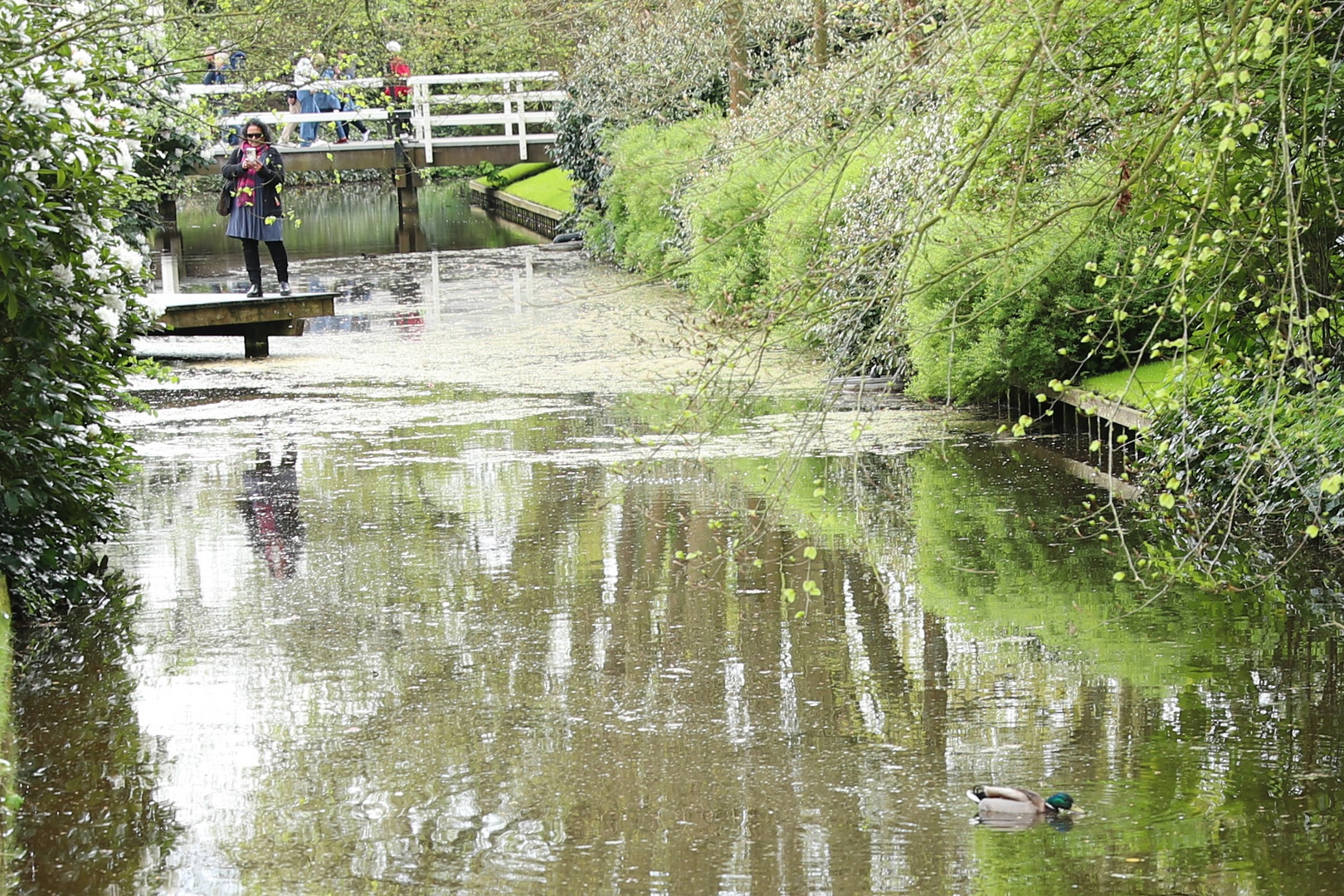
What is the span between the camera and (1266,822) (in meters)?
5.00

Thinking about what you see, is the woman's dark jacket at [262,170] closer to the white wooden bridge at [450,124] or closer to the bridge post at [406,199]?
the white wooden bridge at [450,124]

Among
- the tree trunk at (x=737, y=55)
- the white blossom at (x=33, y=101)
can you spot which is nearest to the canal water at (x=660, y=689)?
the white blossom at (x=33, y=101)

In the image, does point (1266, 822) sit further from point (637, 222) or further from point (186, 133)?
point (637, 222)

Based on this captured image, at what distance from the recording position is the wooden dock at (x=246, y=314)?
624 inches

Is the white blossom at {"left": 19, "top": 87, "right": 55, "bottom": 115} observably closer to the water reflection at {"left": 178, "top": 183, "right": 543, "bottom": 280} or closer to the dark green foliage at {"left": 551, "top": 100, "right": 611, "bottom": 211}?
the water reflection at {"left": 178, "top": 183, "right": 543, "bottom": 280}

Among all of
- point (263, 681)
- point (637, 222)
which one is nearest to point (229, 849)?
point (263, 681)

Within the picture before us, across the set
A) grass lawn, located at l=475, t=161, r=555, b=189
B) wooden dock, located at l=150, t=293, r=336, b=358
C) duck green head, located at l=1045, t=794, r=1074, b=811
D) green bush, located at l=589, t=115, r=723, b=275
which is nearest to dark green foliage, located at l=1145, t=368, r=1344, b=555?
duck green head, located at l=1045, t=794, r=1074, b=811

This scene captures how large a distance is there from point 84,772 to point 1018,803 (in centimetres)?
322

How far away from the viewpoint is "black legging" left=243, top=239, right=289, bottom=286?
57.7ft

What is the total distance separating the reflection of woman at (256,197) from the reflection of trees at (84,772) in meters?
10.1

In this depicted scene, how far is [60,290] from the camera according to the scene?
746 cm

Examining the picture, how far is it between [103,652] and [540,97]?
89.2 feet

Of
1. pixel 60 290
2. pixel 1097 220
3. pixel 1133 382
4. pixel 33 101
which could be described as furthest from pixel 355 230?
pixel 33 101

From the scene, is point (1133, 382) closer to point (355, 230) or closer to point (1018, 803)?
point (1018, 803)
